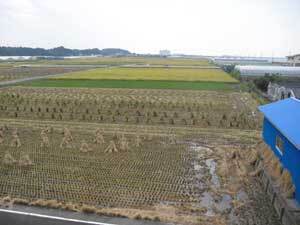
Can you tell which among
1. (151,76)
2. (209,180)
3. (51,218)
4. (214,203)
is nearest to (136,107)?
(209,180)


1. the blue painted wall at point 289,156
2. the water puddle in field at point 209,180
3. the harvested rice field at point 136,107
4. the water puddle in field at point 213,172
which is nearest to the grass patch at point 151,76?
the harvested rice field at point 136,107

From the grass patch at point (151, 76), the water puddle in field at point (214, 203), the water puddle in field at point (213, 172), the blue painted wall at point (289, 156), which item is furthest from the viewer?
the grass patch at point (151, 76)

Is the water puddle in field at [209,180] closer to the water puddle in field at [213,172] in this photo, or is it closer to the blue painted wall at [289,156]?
the water puddle in field at [213,172]

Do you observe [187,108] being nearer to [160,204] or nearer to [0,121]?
[0,121]

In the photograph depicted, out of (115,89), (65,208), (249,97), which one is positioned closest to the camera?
(65,208)

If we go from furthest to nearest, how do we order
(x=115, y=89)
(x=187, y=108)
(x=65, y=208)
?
(x=115, y=89) → (x=187, y=108) → (x=65, y=208)

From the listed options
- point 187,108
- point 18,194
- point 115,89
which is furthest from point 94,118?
point 115,89

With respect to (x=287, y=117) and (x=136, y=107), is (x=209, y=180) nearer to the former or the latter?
(x=287, y=117)
